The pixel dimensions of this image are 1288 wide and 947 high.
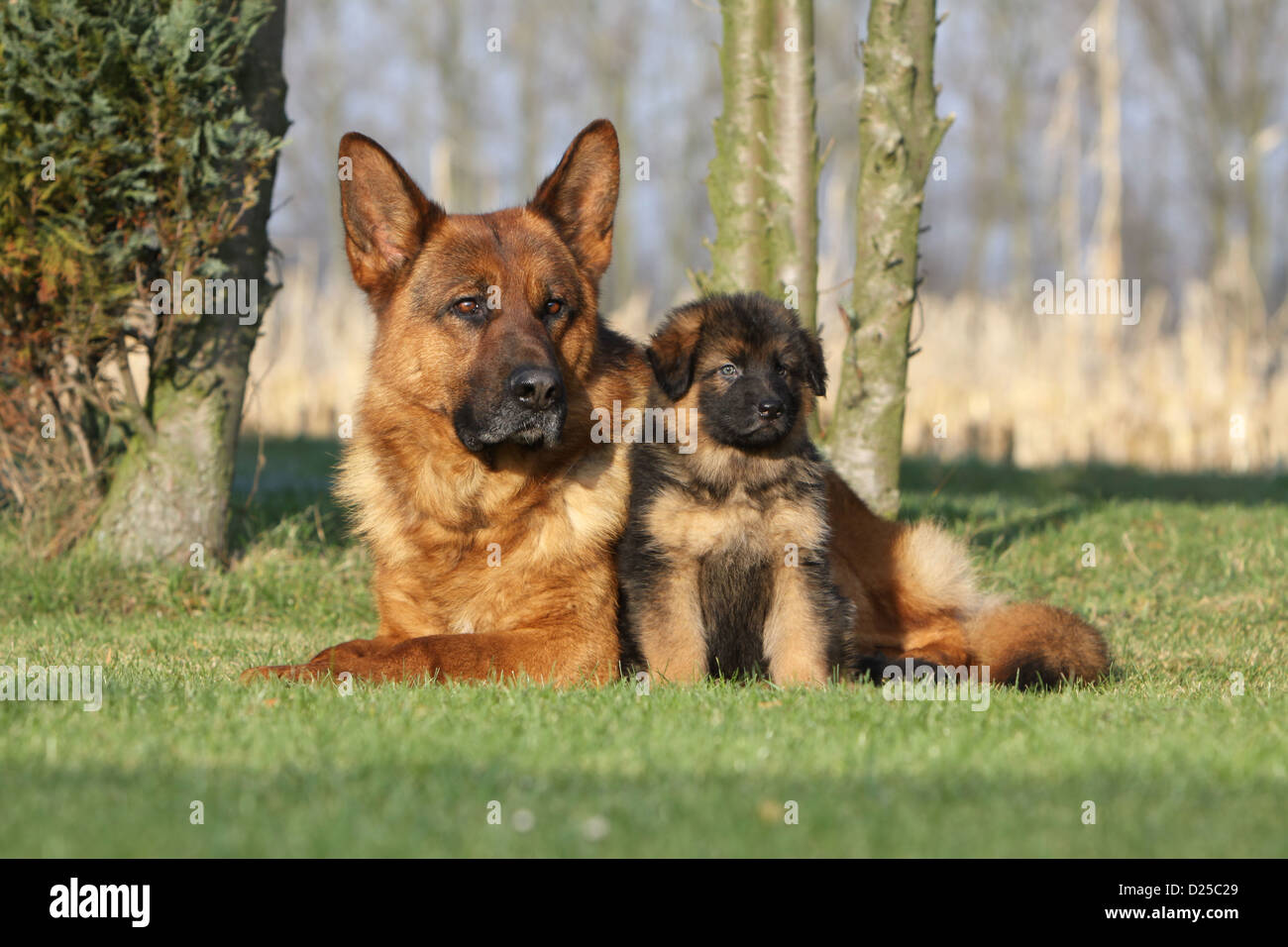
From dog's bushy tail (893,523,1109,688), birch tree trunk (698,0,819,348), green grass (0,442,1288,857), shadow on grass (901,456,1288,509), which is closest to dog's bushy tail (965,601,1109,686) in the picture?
dog's bushy tail (893,523,1109,688)

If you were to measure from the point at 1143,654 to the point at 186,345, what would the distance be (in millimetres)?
5383

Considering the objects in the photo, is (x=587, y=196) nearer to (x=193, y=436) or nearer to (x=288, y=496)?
(x=193, y=436)

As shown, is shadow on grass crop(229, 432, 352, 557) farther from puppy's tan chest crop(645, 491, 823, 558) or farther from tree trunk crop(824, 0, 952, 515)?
tree trunk crop(824, 0, 952, 515)

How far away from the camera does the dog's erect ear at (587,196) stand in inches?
217

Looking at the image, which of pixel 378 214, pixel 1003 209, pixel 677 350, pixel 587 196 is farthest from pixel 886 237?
pixel 1003 209

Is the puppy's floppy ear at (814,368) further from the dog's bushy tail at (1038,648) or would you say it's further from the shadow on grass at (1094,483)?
the shadow on grass at (1094,483)

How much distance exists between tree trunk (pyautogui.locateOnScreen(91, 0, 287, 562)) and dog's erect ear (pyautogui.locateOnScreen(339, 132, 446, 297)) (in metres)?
2.33

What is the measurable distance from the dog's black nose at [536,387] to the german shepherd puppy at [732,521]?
0.60 m

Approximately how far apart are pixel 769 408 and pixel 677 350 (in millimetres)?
522

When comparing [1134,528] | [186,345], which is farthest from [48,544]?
[1134,528]

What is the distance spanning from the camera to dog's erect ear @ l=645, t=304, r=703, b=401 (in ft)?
17.1

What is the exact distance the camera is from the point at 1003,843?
2.92m

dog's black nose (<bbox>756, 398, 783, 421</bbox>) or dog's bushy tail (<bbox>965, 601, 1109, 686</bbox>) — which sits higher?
dog's black nose (<bbox>756, 398, 783, 421</bbox>)
